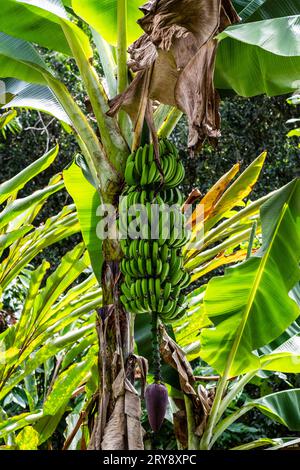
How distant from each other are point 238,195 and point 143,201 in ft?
1.74

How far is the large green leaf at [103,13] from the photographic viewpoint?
1.54 metres

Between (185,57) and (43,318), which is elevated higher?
(185,57)

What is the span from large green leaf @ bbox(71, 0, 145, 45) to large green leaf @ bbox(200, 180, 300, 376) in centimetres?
53

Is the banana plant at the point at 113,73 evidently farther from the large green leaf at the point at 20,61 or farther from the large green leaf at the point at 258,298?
the large green leaf at the point at 258,298

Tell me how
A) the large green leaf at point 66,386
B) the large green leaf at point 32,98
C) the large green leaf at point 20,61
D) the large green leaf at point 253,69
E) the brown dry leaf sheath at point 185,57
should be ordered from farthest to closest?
1. the large green leaf at point 66,386
2. the large green leaf at point 32,98
3. the large green leaf at point 20,61
4. the large green leaf at point 253,69
5. the brown dry leaf sheath at point 185,57

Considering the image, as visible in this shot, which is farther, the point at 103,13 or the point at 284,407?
the point at 284,407

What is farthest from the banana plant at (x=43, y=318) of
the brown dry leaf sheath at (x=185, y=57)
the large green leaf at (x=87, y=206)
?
the brown dry leaf sheath at (x=185, y=57)

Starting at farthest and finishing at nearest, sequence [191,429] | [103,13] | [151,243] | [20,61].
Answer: [191,429] → [20,61] → [103,13] → [151,243]

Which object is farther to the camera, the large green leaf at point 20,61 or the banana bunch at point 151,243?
the large green leaf at point 20,61

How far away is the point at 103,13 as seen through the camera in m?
1.55

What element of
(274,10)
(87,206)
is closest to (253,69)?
(274,10)

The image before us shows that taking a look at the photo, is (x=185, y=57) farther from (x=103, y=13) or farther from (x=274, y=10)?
(x=274, y=10)

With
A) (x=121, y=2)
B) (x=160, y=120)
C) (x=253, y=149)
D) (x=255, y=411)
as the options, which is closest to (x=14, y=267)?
(x=160, y=120)

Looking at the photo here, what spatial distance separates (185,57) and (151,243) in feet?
1.23
